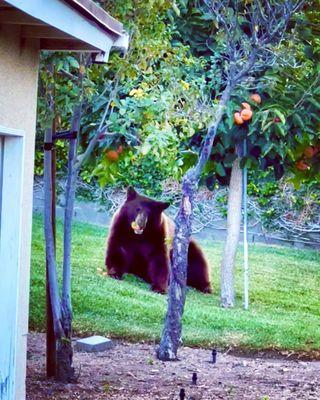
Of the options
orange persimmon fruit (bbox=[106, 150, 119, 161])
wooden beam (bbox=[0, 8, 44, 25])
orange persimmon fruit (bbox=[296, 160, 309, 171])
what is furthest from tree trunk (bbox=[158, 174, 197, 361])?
wooden beam (bbox=[0, 8, 44, 25])

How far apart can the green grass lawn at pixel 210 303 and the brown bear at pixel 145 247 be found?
191 mm

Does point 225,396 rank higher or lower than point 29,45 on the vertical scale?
lower

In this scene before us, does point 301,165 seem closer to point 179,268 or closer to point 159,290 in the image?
point 179,268

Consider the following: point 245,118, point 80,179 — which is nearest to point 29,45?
point 245,118

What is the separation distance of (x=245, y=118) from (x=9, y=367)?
4.90 meters

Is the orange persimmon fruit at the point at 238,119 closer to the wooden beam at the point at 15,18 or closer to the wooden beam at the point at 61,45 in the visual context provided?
the wooden beam at the point at 61,45

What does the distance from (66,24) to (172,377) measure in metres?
3.92

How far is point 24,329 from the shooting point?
5.16 metres

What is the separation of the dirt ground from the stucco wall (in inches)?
52.5

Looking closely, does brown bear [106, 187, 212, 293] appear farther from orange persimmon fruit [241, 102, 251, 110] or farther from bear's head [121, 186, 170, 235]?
orange persimmon fruit [241, 102, 251, 110]

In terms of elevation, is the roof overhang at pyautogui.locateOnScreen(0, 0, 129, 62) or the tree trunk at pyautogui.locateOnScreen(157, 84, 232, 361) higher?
the roof overhang at pyautogui.locateOnScreen(0, 0, 129, 62)

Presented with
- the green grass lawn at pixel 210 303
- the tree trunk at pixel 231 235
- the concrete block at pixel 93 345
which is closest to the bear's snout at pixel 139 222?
the green grass lawn at pixel 210 303

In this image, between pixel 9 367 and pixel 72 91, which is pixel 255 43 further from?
pixel 9 367

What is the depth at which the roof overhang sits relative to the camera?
413 cm
